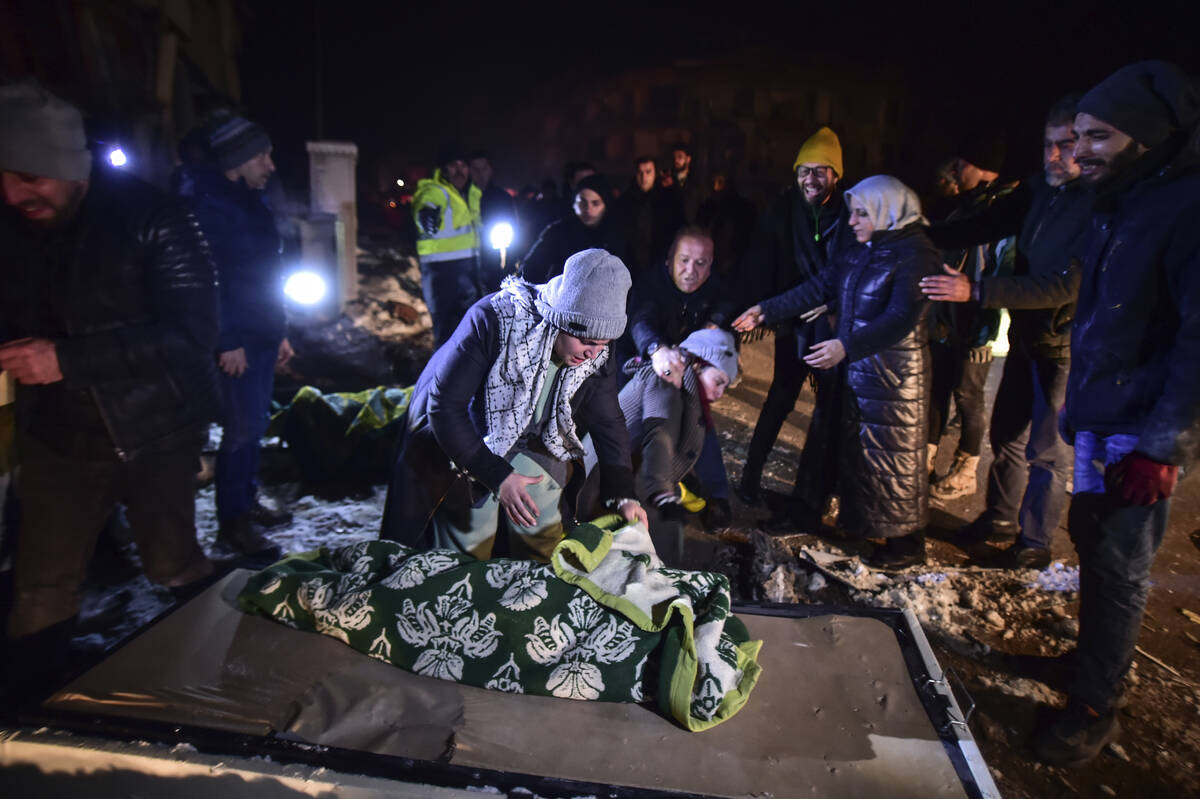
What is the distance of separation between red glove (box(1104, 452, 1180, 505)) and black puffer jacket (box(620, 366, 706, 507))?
1.70 metres

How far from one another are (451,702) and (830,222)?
3311mm

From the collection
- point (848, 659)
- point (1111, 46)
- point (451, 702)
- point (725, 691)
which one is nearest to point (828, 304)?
point (848, 659)

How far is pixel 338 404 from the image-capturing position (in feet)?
14.8

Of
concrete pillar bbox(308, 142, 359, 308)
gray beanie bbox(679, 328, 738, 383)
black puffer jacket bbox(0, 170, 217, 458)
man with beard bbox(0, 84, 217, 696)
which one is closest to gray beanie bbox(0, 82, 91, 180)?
man with beard bbox(0, 84, 217, 696)

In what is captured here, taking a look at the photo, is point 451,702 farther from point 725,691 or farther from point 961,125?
point 961,125

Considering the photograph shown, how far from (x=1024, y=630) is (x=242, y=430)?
4.03m

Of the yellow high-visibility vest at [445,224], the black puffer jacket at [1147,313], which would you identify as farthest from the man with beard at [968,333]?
the yellow high-visibility vest at [445,224]

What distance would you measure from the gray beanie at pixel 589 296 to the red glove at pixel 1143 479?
5.48 ft

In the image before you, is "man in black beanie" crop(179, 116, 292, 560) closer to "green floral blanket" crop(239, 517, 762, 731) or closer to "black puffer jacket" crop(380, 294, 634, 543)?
"black puffer jacket" crop(380, 294, 634, 543)

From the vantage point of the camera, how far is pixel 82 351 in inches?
75.7

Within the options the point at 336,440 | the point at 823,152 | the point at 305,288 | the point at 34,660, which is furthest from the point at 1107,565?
the point at 305,288

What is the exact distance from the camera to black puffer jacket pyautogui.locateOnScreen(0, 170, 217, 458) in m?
1.94

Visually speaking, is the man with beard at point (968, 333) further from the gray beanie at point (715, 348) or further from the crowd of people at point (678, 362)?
→ the gray beanie at point (715, 348)

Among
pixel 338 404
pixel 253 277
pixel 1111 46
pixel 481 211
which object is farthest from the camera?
pixel 1111 46
